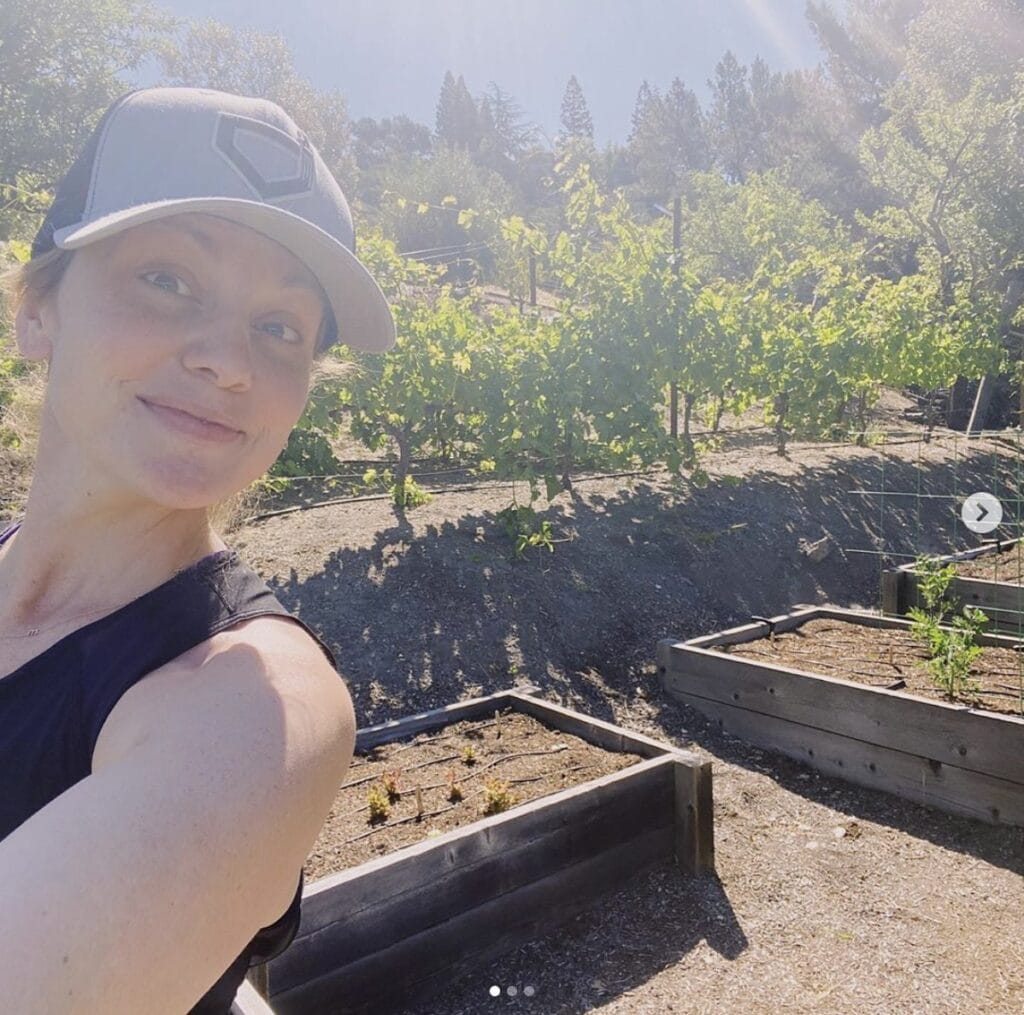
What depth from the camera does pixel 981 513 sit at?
965 cm

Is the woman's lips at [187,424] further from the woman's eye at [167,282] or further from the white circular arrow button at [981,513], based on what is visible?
the white circular arrow button at [981,513]

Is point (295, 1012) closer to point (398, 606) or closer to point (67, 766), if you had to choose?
point (67, 766)

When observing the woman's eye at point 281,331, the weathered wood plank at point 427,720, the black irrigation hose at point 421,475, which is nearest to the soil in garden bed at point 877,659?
the weathered wood plank at point 427,720

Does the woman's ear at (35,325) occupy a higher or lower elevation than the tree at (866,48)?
lower

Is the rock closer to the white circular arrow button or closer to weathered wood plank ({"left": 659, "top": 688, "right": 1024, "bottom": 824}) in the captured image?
the white circular arrow button

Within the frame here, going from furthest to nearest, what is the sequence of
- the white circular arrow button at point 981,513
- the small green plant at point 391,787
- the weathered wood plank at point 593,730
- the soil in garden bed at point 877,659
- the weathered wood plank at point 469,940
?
the white circular arrow button at point 981,513 → the soil in garden bed at point 877,659 → the weathered wood plank at point 593,730 → the small green plant at point 391,787 → the weathered wood plank at point 469,940

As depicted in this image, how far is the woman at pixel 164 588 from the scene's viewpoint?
0.58m

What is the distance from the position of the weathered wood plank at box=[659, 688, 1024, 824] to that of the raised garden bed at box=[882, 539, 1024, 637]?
1625 millimetres

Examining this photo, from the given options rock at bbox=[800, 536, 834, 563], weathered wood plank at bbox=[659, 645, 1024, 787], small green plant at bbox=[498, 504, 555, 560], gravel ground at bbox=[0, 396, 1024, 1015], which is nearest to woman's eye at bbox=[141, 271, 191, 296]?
gravel ground at bbox=[0, 396, 1024, 1015]


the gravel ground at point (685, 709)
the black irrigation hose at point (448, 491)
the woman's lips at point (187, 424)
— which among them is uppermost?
the woman's lips at point (187, 424)

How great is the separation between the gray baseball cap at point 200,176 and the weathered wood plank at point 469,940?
6.87ft

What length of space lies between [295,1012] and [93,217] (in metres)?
2.23

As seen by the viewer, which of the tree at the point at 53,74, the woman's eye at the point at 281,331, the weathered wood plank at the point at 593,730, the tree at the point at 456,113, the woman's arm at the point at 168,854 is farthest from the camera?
the tree at the point at 456,113

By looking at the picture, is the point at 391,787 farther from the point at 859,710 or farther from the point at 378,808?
the point at 859,710
